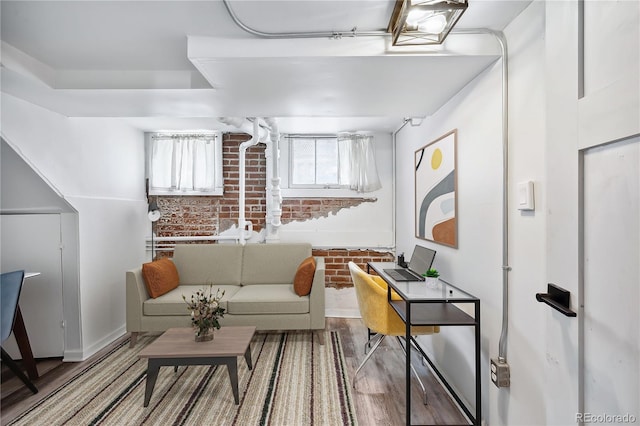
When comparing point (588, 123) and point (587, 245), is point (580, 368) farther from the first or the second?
point (588, 123)

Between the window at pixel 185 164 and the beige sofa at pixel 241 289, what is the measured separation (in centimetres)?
77

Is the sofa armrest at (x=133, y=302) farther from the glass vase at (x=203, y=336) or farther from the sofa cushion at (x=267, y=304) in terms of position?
the glass vase at (x=203, y=336)

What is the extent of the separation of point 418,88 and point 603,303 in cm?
162

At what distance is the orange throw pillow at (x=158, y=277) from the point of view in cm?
305

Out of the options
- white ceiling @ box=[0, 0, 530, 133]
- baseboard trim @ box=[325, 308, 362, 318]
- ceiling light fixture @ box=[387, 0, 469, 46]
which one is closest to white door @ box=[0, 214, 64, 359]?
white ceiling @ box=[0, 0, 530, 133]

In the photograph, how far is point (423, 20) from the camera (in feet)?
4.56

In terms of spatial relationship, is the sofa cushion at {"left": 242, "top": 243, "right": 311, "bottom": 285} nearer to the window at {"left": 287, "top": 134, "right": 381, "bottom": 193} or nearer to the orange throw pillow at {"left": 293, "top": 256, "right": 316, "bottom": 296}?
the orange throw pillow at {"left": 293, "top": 256, "right": 316, "bottom": 296}

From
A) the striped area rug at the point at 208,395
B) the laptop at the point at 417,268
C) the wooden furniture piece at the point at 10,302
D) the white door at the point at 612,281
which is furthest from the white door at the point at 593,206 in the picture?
the wooden furniture piece at the point at 10,302

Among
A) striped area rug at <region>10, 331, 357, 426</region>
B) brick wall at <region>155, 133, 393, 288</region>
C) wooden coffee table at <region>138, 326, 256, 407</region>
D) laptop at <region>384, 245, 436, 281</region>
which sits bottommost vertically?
striped area rug at <region>10, 331, 357, 426</region>

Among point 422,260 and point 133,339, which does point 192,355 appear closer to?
point 133,339

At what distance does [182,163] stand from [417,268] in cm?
311

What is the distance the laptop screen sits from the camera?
2424 mm

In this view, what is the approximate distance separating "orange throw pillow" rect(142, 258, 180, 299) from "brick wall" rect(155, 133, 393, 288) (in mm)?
737

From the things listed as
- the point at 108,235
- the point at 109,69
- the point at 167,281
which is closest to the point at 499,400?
the point at 167,281
